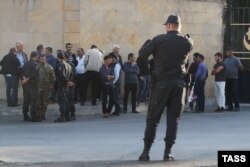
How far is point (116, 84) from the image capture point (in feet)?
61.3

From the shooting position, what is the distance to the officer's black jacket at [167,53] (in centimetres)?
897

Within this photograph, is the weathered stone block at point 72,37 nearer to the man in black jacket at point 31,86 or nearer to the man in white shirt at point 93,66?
the man in white shirt at point 93,66

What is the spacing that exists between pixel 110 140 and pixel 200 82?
7423mm

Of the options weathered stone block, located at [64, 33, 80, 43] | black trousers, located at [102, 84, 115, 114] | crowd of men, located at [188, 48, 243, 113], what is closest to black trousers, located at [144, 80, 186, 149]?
black trousers, located at [102, 84, 115, 114]

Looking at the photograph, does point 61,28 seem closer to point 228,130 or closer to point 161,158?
point 228,130

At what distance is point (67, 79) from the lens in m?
16.5

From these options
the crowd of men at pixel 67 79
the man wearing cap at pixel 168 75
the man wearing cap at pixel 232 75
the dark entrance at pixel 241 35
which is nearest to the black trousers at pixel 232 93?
the man wearing cap at pixel 232 75

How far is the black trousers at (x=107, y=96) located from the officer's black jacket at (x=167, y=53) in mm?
8588

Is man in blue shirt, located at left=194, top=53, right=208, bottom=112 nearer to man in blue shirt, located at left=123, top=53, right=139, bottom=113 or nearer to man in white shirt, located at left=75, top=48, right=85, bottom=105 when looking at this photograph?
man in blue shirt, located at left=123, top=53, right=139, bottom=113

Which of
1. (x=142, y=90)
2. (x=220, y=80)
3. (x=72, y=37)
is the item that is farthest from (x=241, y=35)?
(x=72, y=37)

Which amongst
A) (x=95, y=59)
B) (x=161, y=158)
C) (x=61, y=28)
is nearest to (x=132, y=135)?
(x=161, y=158)

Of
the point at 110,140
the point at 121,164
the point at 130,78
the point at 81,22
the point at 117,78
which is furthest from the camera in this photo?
the point at 81,22

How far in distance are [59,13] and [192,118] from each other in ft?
18.9

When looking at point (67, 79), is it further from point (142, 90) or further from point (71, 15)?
point (71, 15)
